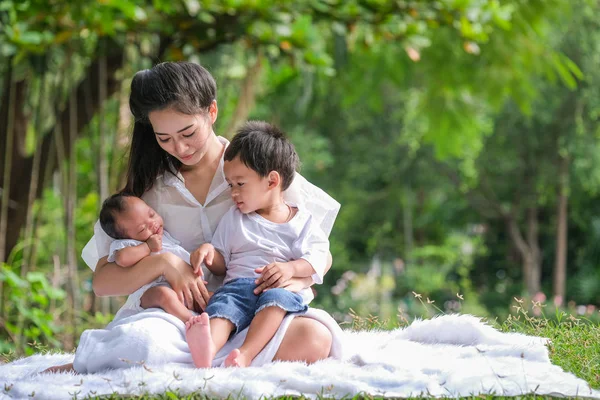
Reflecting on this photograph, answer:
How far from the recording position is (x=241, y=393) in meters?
2.09

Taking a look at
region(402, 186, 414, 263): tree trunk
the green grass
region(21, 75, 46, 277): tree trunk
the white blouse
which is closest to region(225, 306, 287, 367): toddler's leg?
the white blouse

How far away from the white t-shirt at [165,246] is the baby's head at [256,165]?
254mm

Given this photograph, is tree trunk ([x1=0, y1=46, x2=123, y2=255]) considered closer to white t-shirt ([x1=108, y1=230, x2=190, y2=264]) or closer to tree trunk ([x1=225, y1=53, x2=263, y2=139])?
tree trunk ([x1=225, y1=53, x2=263, y2=139])

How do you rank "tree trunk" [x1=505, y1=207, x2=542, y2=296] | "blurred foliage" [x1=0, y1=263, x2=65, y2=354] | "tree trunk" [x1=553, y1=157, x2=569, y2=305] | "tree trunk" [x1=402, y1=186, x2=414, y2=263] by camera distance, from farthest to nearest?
1. "tree trunk" [x1=402, y1=186, x2=414, y2=263]
2. "tree trunk" [x1=505, y1=207, x2=542, y2=296]
3. "tree trunk" [x1=553, y1=157, x2=569, y2=305]
4. "blurred foliage" [x1=0, y1=263, x2=65, y2=354]

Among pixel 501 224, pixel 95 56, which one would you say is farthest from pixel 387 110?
pixel 95 56

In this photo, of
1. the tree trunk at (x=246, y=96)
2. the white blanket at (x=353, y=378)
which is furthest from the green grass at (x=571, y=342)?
the tree trunk at (x=246, y=96)

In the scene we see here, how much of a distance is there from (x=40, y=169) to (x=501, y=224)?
1171 cm

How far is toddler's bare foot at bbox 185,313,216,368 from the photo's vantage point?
7.64ft

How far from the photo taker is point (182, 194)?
271 cm

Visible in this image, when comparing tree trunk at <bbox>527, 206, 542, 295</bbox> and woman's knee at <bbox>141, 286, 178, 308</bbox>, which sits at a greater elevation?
woman's knee at <bbox>141, 286, 178, 308</bbox>

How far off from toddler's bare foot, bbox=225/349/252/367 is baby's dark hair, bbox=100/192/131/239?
1.78 ft

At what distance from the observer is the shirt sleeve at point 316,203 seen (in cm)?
280

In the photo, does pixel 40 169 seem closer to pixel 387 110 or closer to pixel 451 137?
pixel 451 137

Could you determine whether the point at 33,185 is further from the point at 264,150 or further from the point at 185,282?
the point at 264,150
